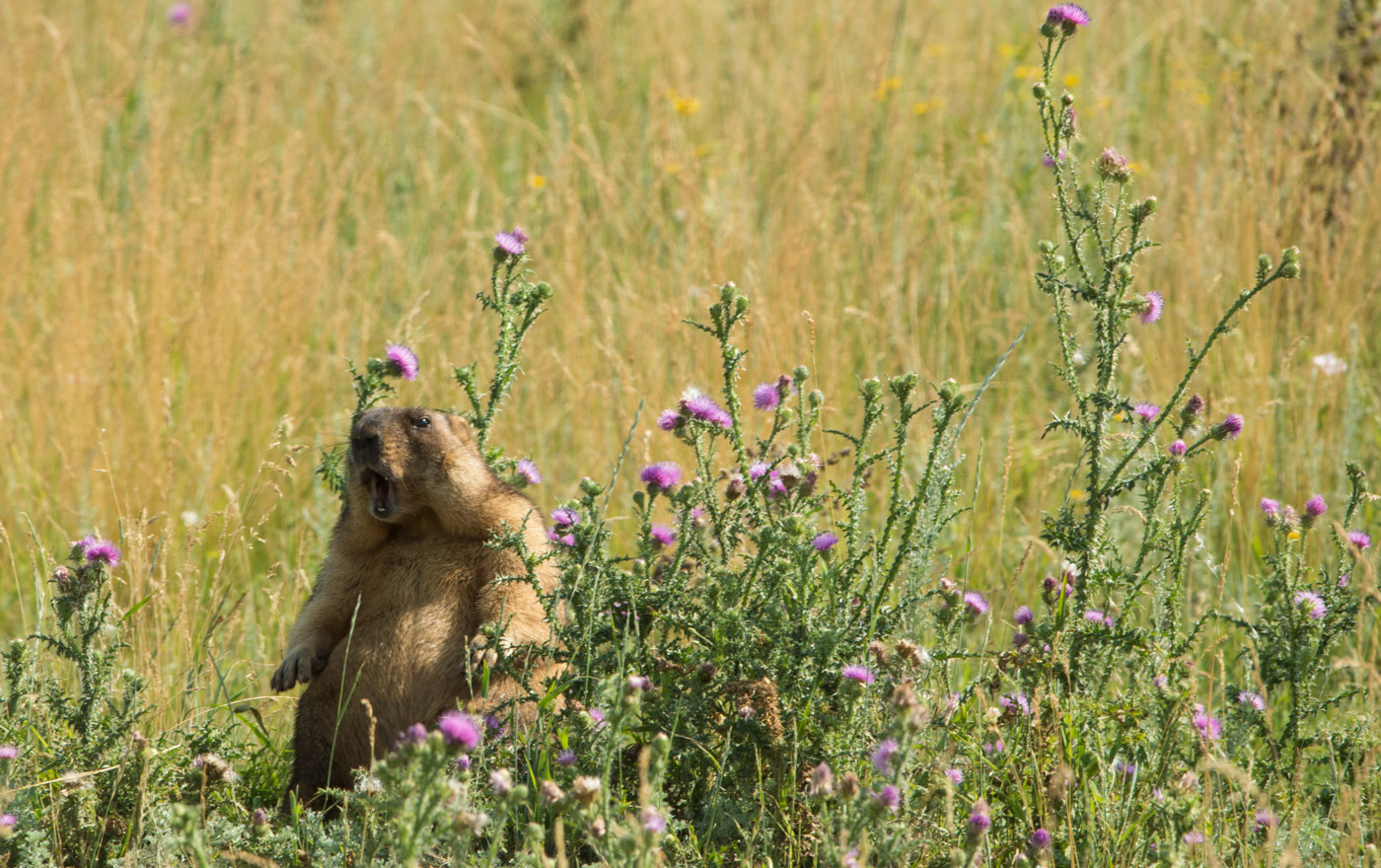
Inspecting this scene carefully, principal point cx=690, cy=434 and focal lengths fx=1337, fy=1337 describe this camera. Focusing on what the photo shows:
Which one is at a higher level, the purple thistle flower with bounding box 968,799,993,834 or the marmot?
the marmot

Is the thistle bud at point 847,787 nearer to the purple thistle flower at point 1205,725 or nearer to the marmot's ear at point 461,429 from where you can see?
the purple thistle flower at point 1205,725

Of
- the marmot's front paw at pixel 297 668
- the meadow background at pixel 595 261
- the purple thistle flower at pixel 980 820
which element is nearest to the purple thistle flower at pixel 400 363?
the meadow background at pixel 595 261

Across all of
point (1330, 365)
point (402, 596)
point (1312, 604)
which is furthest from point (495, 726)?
point (1330, 365)

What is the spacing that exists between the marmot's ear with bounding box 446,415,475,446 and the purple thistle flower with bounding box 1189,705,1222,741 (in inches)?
76.8

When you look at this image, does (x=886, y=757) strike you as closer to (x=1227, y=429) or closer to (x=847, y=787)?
(x=847, y=787)

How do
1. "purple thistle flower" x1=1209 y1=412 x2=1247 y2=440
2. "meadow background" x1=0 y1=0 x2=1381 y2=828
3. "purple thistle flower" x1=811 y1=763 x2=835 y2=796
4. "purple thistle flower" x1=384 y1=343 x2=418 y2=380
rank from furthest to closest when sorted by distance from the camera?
A: 1. "meadow background" x1=0 y1=0 x2=1381 y2=828
2. "purple thistle flower" x1=384 y1=343 x2=418 y2=380
3. "purple thistle flower" x1=1209 y1=412 x2=1247 y2=440
4. "purple thistle flower" x1=811 y1=763 x2=835 y2=796

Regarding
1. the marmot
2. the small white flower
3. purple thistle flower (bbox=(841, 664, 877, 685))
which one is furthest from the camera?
the small white flower

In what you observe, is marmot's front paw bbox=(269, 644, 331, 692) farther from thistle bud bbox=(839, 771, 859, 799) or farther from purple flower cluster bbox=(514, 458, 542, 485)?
thistle bud bbox=(839, 771, 859, 799)

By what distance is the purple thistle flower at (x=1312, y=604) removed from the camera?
9.91 feet

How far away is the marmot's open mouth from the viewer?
135 inches

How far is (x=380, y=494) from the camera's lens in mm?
3477

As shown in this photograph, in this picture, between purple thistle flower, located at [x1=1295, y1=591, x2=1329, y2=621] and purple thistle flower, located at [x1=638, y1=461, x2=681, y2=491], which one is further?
purple thistle flower, located at [x1=638, y1=461, x2=681, y2=491]

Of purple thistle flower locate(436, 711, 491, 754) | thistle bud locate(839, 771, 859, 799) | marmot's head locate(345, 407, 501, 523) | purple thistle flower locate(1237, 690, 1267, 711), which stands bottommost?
thistle bud locate(839, 771, 859, 799)

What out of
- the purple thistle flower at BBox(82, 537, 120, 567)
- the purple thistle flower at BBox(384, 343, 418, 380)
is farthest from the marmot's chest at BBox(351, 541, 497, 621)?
the purple thistle flower at BBox(82, 537, 120, 567)
